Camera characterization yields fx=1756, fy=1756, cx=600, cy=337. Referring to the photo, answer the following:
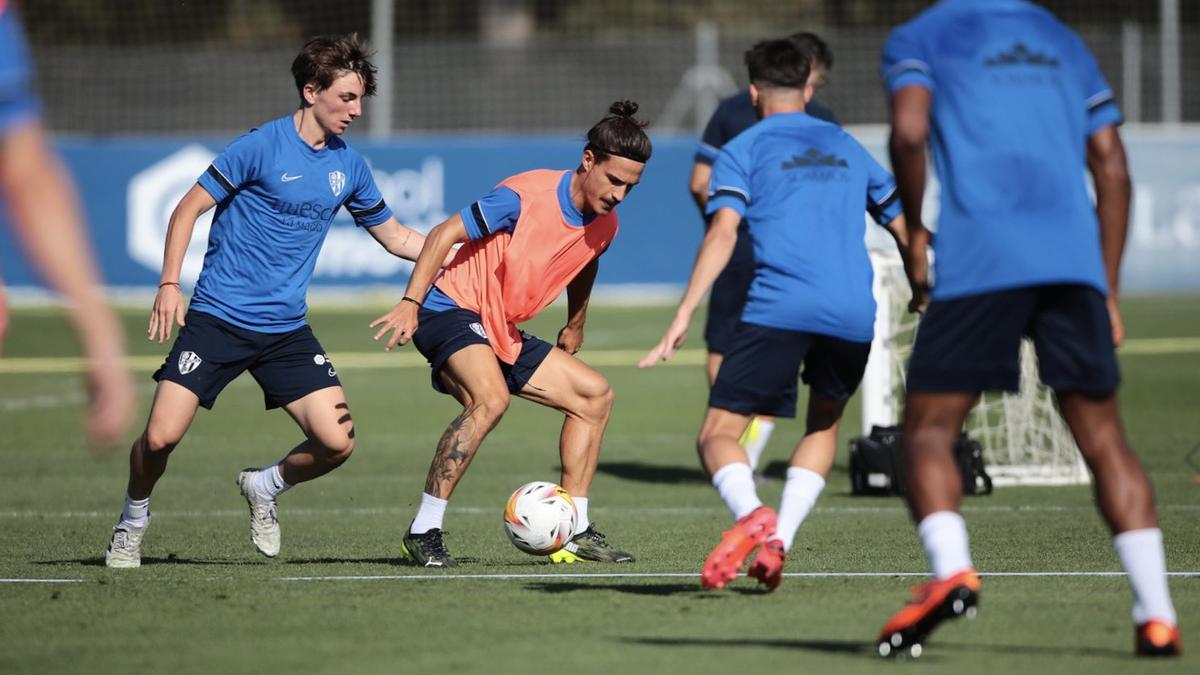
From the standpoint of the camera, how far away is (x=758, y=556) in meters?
6.14

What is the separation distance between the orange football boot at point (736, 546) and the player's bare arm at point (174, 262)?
252 cm

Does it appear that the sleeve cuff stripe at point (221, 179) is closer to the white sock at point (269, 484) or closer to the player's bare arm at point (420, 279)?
the player's bare arm at point (420, 279)

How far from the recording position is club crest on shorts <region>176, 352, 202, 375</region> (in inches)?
293

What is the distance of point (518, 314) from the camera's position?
8000 millimetres

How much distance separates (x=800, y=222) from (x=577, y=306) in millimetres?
2065

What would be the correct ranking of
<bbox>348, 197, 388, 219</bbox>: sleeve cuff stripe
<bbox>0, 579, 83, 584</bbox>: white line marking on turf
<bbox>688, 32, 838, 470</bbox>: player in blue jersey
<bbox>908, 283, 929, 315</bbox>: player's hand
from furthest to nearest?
<bbox>688, 32, 838, 470</bbox>: player in blue jersey, <bbox>348, 197, 388, 219</bbox>: sleeve cuff stripe, <bbox>0, 579, 83, 584</bbox>: white line marking on turf, <bbox>908, 283, 929, 315</bbox>: player's hand

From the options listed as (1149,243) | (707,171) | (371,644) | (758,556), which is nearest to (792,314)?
(758,556)

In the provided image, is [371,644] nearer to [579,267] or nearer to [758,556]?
[758,556]

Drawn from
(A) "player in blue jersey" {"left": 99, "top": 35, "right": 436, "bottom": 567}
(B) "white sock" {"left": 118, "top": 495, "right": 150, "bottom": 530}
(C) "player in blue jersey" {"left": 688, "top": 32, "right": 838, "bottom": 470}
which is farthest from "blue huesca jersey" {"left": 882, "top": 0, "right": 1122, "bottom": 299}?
(C) "player in blue jersey" {"left": 688, "top": 32, "right": 838, "bottom": 470}

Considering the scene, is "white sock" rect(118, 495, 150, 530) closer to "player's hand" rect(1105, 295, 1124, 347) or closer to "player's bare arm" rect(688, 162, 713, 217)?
"player's hand" rect(1105, 295, 1124, 347)

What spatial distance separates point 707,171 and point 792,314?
4.96 metres

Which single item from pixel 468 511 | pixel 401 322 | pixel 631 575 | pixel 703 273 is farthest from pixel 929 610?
pixel 468 511

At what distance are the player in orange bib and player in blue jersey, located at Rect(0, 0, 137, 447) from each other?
3.92 m

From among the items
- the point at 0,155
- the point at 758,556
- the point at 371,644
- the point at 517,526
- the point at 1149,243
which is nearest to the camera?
the point at 0,155
